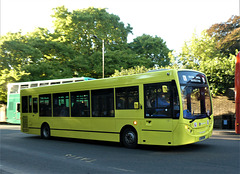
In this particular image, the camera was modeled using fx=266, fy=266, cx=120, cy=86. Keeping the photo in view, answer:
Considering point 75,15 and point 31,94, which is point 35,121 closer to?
point 31,94

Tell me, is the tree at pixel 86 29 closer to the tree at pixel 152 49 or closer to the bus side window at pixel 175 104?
the tree at pixel 152 49

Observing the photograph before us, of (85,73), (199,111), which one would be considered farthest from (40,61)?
(199,111)

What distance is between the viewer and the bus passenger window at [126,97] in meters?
10.2

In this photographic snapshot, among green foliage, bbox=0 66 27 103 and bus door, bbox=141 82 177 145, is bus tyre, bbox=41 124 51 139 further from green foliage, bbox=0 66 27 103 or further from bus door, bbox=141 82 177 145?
green foliage, bbox=0 66 27 103

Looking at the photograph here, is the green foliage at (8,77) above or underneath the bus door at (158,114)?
above

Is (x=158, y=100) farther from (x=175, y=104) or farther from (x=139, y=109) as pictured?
(x=139, y=109)

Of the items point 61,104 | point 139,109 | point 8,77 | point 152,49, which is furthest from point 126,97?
point 152,49

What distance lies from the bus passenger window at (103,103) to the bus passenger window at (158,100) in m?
1.82

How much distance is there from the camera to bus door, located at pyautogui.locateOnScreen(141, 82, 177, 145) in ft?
29.8

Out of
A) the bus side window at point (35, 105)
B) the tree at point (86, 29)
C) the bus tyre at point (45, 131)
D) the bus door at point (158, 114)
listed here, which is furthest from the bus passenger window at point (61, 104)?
the tree at point (86, 29)

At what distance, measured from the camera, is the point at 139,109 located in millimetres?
9977

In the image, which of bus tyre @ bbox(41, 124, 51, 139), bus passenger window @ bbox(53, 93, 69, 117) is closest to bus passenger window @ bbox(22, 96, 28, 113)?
bus tyre @ bbox(41, 124, 51, 139)

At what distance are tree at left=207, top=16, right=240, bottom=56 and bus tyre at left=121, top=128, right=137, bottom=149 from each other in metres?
26.4

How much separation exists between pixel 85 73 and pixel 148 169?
2875 centimetres
